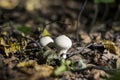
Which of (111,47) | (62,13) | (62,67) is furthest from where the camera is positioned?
(62,13)

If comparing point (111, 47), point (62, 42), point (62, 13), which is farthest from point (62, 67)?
point (62, 13)

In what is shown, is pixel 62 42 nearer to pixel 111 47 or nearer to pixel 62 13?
pixel 111 47

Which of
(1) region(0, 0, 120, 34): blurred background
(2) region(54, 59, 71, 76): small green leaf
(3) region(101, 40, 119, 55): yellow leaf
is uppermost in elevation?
(1) region(0, 0, 120, 34): blurred background

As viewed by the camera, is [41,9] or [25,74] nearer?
[25,74]

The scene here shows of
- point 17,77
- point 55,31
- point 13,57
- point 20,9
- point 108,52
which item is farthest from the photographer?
point 20,9

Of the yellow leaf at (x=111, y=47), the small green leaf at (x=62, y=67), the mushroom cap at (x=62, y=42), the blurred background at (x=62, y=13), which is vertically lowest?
the small green leaf at (x=62, y=67)

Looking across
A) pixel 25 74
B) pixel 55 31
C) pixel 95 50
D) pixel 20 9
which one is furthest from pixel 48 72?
pixel 20 9

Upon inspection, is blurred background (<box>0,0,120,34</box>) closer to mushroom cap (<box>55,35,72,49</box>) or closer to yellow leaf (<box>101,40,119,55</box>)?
yellow leaf (<box>101,40,119,55</box>)

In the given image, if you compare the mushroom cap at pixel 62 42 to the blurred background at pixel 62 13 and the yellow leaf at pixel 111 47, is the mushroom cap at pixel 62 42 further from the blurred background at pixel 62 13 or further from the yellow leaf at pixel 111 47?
the blurred background at pixel 62 13

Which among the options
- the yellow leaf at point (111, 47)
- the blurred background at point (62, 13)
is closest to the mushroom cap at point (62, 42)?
the yellow leaf at point (111, 47)

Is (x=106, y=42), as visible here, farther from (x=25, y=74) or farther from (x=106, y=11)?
(x=106, y=11)

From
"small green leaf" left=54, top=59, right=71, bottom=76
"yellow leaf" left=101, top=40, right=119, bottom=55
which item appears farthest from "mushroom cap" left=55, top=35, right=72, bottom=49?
"yellow leaf" left=101, top=40, right=119, bottom=55
